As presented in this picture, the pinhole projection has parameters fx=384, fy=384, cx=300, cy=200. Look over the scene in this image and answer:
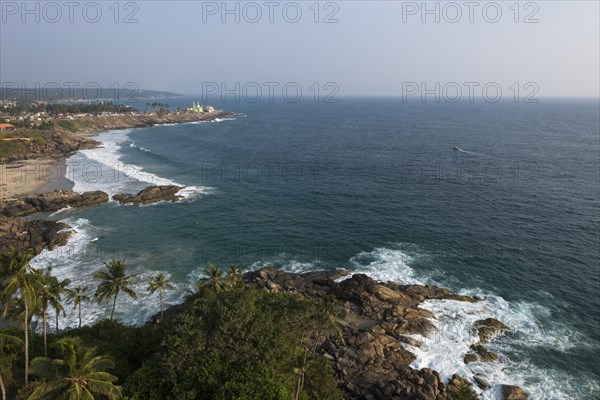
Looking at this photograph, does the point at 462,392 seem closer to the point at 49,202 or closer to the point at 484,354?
the point at 484,354

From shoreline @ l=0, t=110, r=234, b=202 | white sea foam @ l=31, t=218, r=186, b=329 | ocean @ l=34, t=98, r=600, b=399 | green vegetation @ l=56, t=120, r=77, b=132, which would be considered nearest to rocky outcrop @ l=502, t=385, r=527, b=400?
ocean @ l=34, t=98, r=600, b=399

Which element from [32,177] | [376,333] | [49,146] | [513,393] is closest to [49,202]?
[32,177]

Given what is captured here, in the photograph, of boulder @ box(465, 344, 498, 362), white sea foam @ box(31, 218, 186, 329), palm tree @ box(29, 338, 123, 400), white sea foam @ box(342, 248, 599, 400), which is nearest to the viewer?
palm tree @ box(29, 338, 123, 400)

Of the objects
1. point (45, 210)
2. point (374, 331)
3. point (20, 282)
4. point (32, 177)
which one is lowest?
point (374, 331)

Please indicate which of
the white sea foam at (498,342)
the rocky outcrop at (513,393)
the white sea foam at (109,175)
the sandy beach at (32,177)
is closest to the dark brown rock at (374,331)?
the white sea foam at (498,342)

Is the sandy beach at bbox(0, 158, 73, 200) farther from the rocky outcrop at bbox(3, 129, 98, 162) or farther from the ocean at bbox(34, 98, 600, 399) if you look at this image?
the rocky outcrop at bbox(3, 129, 98, 162)

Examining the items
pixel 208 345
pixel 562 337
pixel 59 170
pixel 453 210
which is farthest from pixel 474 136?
pixel 208 345

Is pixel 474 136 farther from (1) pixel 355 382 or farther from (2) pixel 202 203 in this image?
(1) pixel 355 382
